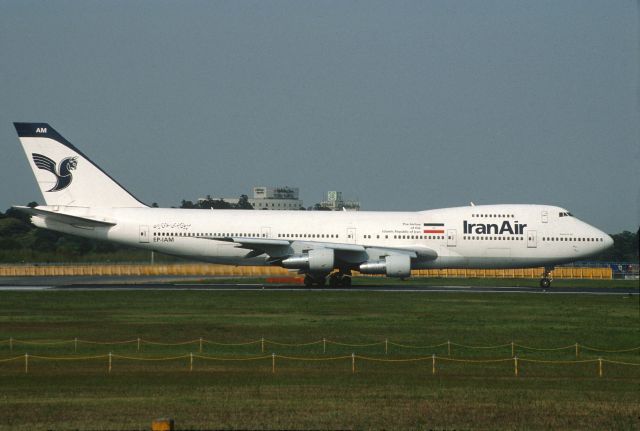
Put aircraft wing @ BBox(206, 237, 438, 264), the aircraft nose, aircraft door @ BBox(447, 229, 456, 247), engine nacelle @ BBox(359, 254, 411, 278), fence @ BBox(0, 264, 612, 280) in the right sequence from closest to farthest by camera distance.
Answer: engine nacelle @ BBox(359, 254, 411, 278)
aircraft wing @ BBox(206, 237, 438, 264)
aircraft door @ BBox(447, 229, 456, 247)
the aircraft nose
fence @ BBox(0, 264, 612, 280)

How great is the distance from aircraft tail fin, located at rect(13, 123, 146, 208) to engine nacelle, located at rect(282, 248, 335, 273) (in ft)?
42.5

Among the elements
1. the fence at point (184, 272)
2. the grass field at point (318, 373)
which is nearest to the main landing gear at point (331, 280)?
the grass field at point (318, 373)

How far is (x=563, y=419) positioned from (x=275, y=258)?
3845cm

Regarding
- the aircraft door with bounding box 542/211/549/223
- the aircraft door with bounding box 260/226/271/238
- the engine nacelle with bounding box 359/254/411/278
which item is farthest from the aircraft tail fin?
the aircraft door with bounding box 542/211/549/223

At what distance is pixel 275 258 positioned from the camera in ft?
184

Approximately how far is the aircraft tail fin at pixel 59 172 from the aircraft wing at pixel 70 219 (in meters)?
1.88

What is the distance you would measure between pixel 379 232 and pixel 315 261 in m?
5.86

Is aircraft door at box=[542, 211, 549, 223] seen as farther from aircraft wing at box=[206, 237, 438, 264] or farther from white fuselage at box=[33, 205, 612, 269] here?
aircraft wing at box=[206, 237, 438, 264]

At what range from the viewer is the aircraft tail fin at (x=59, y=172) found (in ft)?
191

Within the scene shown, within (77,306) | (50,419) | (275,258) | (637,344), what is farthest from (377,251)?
(50,419)

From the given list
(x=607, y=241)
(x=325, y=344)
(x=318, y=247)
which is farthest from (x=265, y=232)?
(x=325, y=344)

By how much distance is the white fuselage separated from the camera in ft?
187

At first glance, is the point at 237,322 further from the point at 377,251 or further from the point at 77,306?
the point at 377,251

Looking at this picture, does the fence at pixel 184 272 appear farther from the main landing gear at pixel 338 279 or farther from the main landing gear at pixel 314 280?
the main landing gear at pixel 314 280
